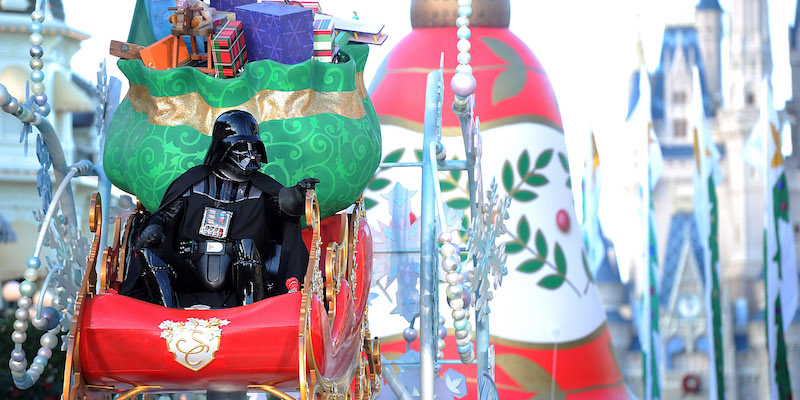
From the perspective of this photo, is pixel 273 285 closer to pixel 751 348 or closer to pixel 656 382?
pixel 656 382

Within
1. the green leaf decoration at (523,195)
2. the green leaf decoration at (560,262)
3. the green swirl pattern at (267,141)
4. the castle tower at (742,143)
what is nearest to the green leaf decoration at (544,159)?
the green leaf decoration at (523,195)

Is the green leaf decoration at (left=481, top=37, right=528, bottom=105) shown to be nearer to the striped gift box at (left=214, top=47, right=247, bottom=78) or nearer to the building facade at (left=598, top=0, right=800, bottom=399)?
the striped gift box at (left=214, top=47, right=247, bottom=78)

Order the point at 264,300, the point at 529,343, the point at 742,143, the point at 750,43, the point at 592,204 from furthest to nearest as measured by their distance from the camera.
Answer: the point at 750,43
the point at 742,143
the point at 592,204
the point at 529,343
the point at 264,300

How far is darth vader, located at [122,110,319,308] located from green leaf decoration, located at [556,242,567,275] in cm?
429

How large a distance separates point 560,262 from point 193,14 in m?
4.23

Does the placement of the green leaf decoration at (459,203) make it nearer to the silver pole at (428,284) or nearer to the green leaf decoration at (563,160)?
the green leaf decoration at (563,160)

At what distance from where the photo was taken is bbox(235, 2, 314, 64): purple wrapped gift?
5527 mm

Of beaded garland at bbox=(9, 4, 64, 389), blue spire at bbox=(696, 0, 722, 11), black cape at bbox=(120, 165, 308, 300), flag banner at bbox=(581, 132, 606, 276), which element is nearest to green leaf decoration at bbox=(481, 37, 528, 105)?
flag banner at bbox=(581, 132, 606, 276)

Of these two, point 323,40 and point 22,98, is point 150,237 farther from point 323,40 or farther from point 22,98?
point 22,98

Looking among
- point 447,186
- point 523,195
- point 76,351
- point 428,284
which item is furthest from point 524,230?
point 76,351

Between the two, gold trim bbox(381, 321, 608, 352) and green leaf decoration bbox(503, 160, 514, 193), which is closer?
gold trim bbox(381, 321, 608, 352)

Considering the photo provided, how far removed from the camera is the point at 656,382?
12.4m

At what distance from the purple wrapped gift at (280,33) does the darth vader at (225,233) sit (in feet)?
2.40

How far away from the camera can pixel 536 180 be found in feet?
29.3
